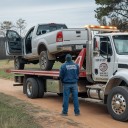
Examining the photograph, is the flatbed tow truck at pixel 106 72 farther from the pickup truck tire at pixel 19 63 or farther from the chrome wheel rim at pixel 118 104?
the pickup truck tire at pixel 19 63

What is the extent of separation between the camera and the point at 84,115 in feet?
38.0

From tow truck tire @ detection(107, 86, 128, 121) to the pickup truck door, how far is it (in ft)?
23.8

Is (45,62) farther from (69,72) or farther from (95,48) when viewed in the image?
(69,72)

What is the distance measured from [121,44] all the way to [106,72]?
0.92 metres

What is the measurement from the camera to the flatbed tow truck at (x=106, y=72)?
10.6 meters

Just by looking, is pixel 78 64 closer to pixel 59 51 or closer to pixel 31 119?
pixel 59 51

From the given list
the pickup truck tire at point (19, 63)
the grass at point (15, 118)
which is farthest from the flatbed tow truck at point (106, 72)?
the pickup truck tire at point (19, 63)

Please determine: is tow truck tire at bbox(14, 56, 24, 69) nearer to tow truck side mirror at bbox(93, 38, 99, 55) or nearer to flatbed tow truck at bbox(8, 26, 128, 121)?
flatbed tow truck at bbox(8, 26, 128, 121)

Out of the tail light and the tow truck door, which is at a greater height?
the tail light

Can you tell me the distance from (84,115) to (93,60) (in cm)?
168

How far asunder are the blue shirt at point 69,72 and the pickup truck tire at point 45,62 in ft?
10.6

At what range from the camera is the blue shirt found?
1129cm

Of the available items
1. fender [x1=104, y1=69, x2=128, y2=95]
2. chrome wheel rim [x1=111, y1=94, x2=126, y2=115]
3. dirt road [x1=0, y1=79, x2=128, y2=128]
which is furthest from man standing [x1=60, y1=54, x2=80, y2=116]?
chrome wheel rim [x1=111, y1=94, x2=126, y2=115]

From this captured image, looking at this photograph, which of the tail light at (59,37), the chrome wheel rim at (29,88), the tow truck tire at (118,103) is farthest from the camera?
the chrome wheel rim at (29,88)
